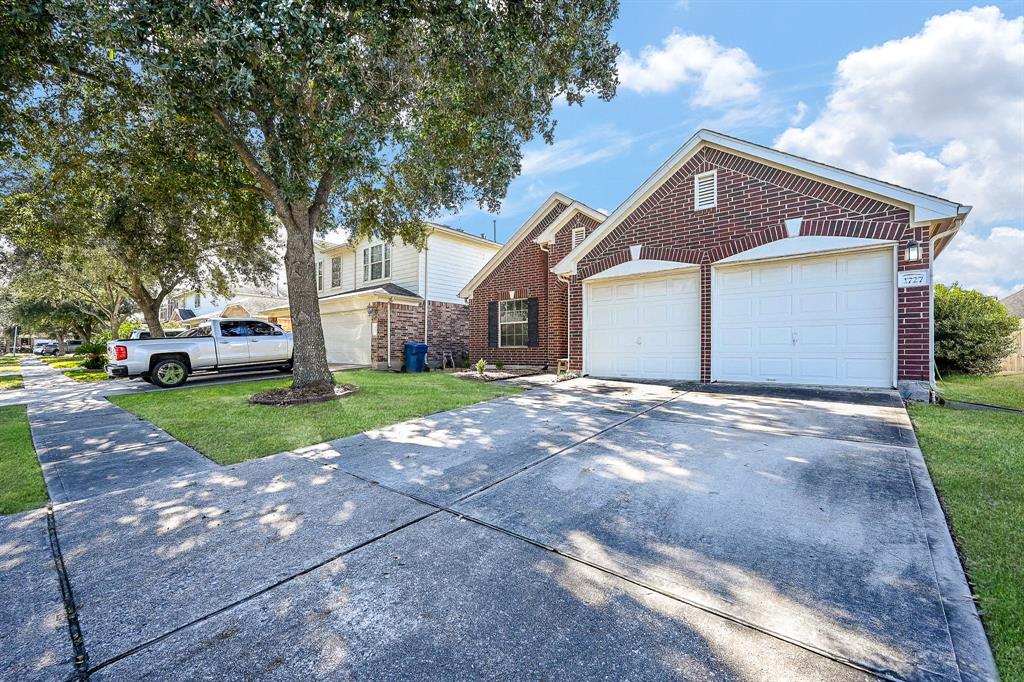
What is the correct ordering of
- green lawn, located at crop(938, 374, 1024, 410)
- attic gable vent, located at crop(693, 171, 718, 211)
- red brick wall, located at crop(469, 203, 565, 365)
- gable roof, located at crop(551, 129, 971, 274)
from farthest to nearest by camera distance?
red brick wall, located at crop(469, 203, 565, 365) → attic gable vent, located at crop(693, 171, 718, 211) → green lawn, located at crop(938, 374, 1024, 410) → gable roof, located at crop(551, 129, 971, 274)

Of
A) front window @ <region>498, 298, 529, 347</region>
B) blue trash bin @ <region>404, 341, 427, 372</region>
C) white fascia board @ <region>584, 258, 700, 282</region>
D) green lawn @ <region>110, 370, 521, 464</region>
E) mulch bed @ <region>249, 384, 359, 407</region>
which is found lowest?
green lawn @ <region>110, 370, 521, 464</region>

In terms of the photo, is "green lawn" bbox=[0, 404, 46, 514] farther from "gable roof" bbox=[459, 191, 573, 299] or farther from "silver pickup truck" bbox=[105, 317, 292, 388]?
"gable roof" bbox=[459, 191, 573, 299]

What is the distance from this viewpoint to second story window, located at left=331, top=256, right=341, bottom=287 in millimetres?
20766

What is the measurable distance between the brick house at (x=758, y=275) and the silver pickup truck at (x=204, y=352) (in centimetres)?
881

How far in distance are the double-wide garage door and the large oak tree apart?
4321mm

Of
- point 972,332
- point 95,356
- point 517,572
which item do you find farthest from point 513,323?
point 95,356

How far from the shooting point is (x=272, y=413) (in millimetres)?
6922

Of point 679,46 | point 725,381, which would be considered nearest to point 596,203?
point 679,46

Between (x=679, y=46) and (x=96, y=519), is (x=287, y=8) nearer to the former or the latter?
(x=96, y=519)

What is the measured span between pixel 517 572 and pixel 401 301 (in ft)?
48.7

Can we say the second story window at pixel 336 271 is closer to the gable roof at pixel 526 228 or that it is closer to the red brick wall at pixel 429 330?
the red brick wall at pixel 429 330

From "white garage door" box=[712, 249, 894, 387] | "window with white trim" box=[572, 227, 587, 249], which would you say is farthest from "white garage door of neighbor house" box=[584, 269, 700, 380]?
"window with white trim" box=[572, 227, 587, 249]

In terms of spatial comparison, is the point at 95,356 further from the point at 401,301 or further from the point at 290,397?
the point at 290,397

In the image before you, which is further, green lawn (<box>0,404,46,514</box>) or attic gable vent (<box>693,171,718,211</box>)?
attic gable vent (<box>693,171,718,211</box>)
